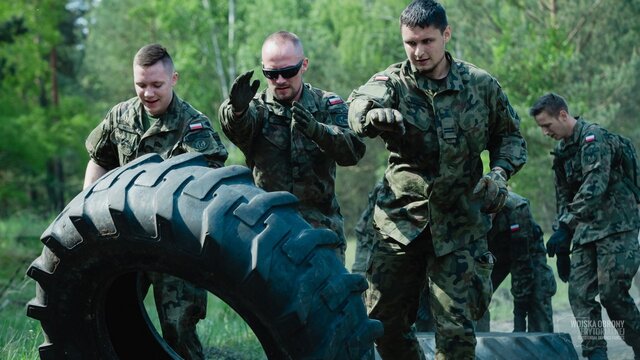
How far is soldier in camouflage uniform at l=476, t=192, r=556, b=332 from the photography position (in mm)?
9773

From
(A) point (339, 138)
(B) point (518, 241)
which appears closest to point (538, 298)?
(B) point (518, 241)

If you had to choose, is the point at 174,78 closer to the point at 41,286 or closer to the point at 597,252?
the point at 41,286

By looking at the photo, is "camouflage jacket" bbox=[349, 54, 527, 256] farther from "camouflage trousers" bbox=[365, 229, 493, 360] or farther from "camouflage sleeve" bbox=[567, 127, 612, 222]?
"camouflage sleeve" bbox=[567, 127, 612, 222]

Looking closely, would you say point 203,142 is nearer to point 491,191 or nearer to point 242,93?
point 242,93

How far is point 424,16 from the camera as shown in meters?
5.43

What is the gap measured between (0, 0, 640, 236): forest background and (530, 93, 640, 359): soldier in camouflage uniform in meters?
12.2

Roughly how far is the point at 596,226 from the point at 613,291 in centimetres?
58

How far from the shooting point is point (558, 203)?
32.3ft

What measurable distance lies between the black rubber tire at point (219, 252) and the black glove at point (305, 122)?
66.1 inches

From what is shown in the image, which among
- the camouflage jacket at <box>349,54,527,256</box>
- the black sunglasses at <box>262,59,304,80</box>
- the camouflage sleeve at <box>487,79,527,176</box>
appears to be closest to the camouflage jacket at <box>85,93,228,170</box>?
the black sunglasses at <box>262,59,304,80</box>

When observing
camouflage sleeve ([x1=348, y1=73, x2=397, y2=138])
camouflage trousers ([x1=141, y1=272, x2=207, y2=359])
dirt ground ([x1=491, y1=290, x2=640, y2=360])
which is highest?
camouflage sleeve ([x1=348, y1=73, x2=397, y2=138])

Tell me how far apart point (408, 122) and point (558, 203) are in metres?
4.63

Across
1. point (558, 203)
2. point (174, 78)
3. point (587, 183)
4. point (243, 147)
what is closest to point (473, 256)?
point (243, 147)

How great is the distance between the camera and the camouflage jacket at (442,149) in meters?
5.57
